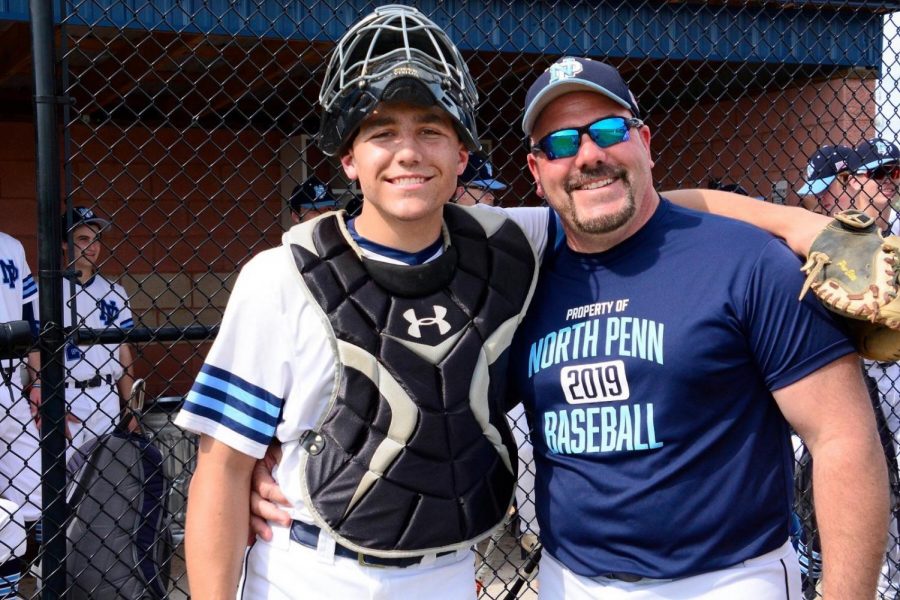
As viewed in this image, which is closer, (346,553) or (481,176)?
(346,553)

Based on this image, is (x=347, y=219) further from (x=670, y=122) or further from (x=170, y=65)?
(x=670, y=122)

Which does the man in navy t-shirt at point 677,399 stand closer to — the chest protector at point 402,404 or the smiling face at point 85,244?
the chest protector at point 402,404

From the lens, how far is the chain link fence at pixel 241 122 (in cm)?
378

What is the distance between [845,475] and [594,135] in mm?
927

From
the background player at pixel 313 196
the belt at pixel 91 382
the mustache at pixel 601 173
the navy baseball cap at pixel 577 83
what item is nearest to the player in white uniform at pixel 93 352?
the belt at pixel 91 382

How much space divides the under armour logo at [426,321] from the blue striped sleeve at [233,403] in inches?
12.7

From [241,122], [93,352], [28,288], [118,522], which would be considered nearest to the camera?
[118,522]

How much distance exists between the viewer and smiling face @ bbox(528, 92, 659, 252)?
2.14 m

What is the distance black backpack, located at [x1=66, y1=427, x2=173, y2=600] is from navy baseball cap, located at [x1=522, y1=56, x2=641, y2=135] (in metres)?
2.02

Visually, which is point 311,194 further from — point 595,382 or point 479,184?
point 595,382

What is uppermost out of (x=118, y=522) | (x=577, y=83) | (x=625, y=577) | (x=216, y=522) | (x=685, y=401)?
(x=577, y=83)

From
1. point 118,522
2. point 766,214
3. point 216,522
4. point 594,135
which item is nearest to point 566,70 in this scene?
point 594,135

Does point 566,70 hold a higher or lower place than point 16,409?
higher

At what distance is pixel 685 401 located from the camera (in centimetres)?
201
